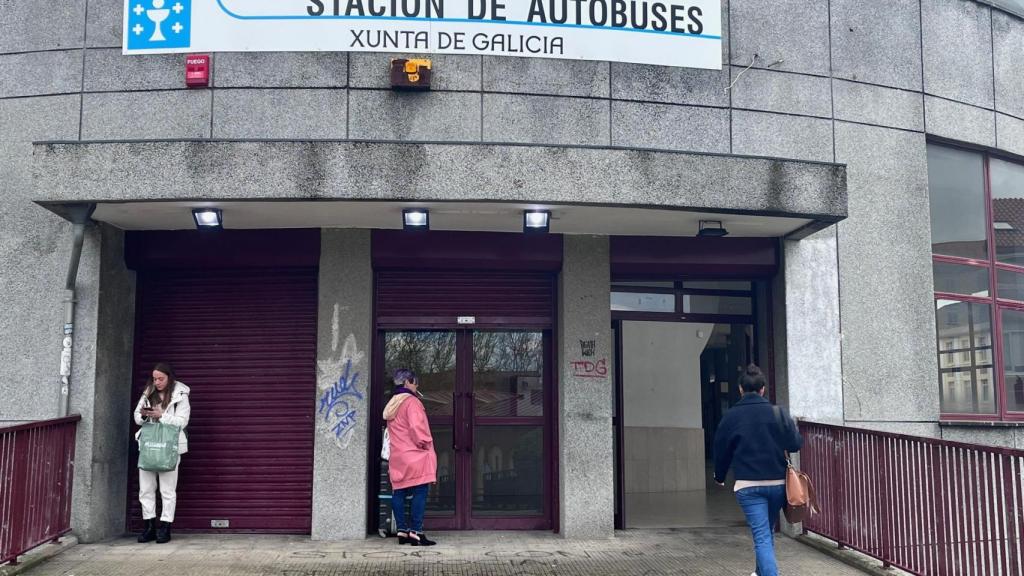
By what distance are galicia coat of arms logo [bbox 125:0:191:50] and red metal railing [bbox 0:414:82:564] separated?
3564mm

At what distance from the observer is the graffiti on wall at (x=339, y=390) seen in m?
8.59

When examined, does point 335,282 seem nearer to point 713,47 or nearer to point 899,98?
point 713,47

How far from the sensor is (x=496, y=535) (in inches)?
347

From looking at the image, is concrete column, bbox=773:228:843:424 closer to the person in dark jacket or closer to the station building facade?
the station building facade

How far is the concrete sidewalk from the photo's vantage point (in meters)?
7.38

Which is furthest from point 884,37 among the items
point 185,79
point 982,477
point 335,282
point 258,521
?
point 258,521

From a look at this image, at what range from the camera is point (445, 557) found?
788 centimetres

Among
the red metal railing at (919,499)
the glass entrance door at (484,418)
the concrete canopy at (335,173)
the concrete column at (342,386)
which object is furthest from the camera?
the glass entrance door at (484,418)

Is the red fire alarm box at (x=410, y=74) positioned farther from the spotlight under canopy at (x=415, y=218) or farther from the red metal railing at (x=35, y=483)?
the red metal railing at (x=35, y=483)

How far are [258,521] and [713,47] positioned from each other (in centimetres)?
648

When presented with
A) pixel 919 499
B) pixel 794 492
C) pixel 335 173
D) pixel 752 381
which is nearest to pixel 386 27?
pixel 335 173

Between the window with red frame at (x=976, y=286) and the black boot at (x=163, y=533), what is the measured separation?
8.12 metres

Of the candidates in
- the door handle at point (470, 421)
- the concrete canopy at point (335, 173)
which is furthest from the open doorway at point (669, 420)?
the concrete canopy at point (335, 173)

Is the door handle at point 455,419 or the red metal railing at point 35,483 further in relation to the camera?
the door handle at point 455,419
